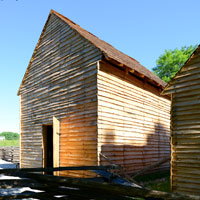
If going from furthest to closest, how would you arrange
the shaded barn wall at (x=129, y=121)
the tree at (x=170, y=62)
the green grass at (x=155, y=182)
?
the tree at (x=170, y=62) < the shaded barn wall at (x=129, y=121) < the green grass at (x=155, y=182)

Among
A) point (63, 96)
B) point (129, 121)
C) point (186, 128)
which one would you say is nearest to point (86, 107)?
point (63, 96)

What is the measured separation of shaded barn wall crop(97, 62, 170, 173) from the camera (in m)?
10.4

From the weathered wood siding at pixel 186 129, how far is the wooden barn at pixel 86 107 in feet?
10.2

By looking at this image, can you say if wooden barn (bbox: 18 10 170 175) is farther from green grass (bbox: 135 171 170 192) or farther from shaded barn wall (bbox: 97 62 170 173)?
green grass (bbox: 135 171 170 192)

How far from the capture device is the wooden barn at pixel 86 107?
10.4 metres

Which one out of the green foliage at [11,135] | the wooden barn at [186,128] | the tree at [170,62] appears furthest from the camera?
the green foliage at [11,135]

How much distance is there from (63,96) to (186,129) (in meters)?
6.46

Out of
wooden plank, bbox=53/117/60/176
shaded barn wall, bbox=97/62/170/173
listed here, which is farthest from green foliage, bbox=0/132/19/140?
wooden plank, bbox=53/117/60/176

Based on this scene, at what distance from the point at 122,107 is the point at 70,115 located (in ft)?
8.36

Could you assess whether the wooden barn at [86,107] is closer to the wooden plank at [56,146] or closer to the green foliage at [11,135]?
the wooden plank at [56,146]

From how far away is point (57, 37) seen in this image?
13250 millimetres

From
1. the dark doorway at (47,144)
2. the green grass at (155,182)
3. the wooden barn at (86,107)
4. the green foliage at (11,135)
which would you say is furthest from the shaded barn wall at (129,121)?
the green foliage at (11,135)

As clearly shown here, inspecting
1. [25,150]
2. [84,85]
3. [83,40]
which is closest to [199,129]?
[84,85]

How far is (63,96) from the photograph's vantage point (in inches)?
476
